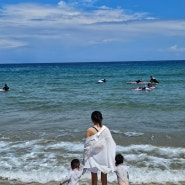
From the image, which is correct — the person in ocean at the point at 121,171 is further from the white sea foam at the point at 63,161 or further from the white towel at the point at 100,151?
the white sea foam at the point at 63,161

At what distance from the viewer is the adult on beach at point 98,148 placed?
23.1 feet

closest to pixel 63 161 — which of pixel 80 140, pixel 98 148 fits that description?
pixel 80 140

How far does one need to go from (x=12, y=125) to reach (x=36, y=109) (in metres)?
5.35

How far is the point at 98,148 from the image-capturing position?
7.05 meters

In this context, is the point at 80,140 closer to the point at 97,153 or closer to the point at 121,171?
the point at 121,171

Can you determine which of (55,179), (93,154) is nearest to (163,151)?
(55,179)

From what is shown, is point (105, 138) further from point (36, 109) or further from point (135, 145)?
point (36, 109)

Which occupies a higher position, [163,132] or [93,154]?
[93,154]

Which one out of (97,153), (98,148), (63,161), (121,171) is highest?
(98,148)

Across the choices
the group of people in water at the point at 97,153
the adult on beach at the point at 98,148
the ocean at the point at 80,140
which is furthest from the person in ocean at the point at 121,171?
the ocean at the point at 80,140

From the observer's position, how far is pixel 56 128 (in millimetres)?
15281

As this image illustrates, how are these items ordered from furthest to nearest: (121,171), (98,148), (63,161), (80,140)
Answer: (80,140) → (63,161) → (121,171) → (98,148)

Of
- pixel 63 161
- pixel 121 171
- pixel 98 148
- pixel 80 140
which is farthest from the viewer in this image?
pixel 80 140

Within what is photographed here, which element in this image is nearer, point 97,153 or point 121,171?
point 97,153
